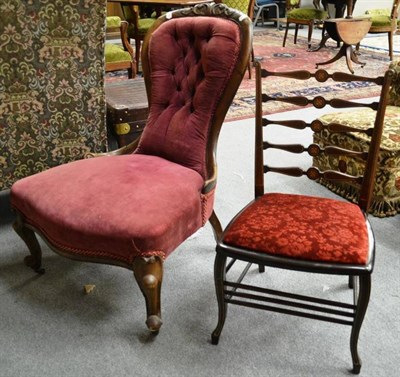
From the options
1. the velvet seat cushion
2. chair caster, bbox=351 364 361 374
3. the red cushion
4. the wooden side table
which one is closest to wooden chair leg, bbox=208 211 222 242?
the velvet seat cushion

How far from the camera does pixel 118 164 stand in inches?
69.8

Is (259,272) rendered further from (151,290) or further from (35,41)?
(35,41)

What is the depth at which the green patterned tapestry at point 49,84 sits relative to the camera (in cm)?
180

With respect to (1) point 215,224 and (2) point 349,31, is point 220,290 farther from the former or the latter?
(2) point 349,31

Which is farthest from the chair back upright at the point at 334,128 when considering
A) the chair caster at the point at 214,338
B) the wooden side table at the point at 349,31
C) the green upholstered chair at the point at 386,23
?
the green upholstered chair at the point at 386,23

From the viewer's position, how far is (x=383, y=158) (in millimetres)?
2266

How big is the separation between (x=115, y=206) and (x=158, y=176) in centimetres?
23

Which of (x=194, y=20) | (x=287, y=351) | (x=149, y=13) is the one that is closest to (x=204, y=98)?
(x=194, y=20)

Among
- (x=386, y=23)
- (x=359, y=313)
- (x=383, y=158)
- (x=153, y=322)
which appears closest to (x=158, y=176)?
(x=153, y=322)

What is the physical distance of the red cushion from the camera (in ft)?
4.30

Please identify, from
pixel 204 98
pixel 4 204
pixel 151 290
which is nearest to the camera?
pixel 151 290

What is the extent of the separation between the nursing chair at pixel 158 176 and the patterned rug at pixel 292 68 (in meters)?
1.96

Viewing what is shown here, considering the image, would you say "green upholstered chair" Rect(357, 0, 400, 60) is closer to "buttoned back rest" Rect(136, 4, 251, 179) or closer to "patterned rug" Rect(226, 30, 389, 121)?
"patterned rug" Rect(226, 30, 389, 121)

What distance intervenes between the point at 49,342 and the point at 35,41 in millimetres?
1136
